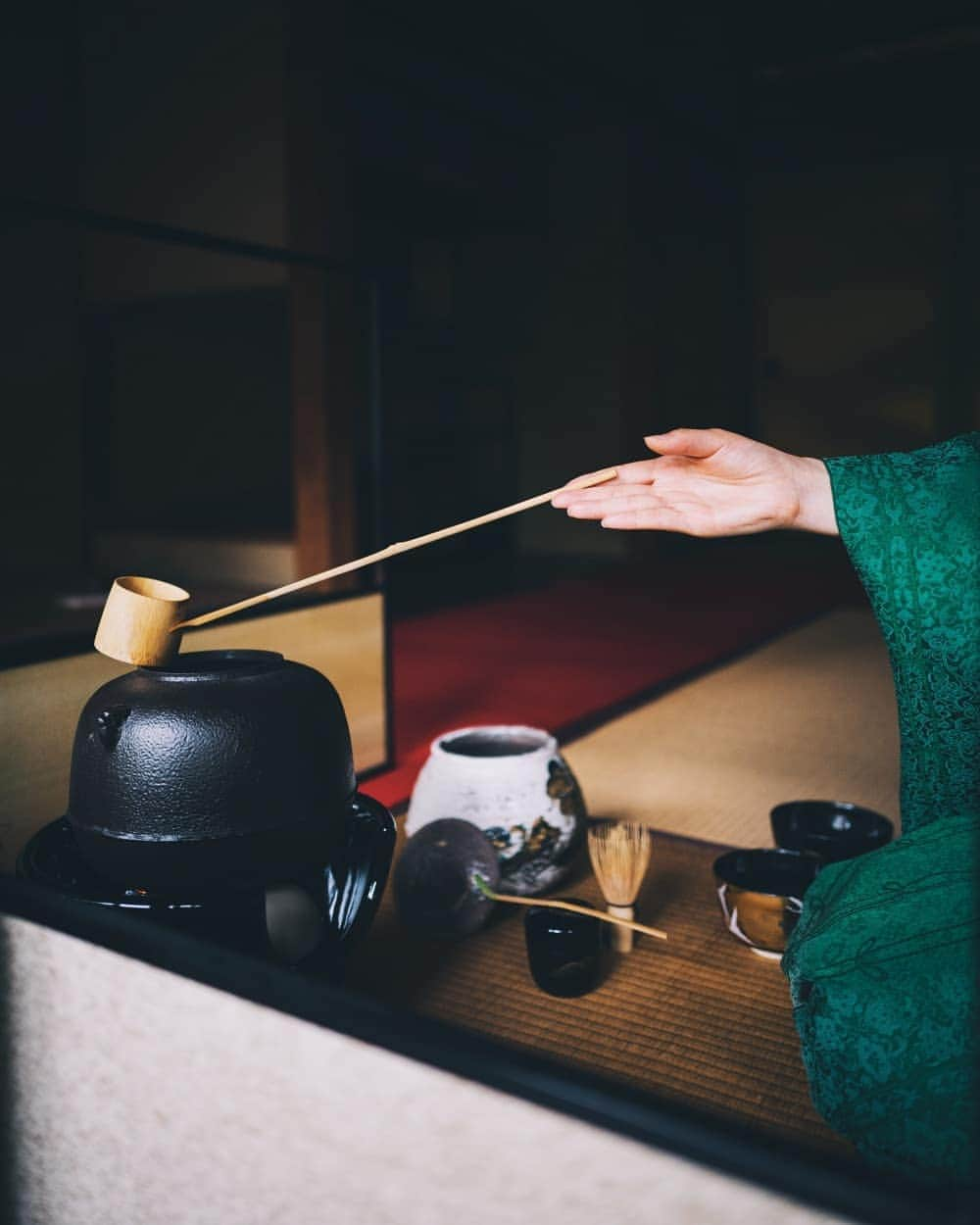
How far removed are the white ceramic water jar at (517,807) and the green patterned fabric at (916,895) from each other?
552 millimetres

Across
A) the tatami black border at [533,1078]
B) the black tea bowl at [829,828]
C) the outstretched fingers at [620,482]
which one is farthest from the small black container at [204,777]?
the black tea bowl at [829,828]

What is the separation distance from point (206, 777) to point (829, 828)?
1105mm

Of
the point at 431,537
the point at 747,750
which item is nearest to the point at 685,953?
the point at 431,537

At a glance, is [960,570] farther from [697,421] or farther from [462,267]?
[697,421]

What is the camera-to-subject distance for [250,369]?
5848mm

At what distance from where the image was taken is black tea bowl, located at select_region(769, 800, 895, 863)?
1.72 metres

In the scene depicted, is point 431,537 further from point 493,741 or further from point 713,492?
point 493,741

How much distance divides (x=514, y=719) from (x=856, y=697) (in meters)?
1.06

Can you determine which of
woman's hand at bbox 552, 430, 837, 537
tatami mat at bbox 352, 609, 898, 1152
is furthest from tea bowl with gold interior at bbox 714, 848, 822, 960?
woman's hand at bbox 552, 430, 837, 537

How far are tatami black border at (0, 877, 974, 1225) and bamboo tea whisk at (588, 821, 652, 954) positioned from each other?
871 millimetres

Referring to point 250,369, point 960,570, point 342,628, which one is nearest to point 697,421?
point 250,369

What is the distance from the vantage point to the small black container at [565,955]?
4.75 feet

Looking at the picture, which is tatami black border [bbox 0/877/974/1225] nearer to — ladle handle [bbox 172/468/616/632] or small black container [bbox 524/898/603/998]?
ladle handle [bbox 172/468/616/632]

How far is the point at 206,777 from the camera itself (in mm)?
1165
